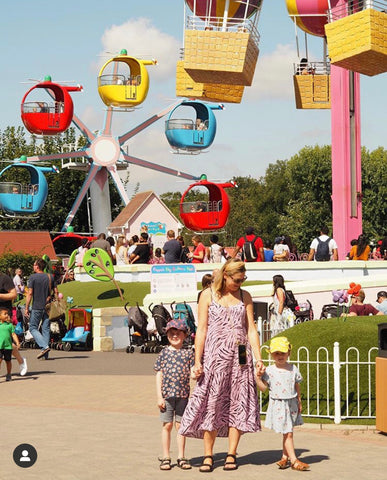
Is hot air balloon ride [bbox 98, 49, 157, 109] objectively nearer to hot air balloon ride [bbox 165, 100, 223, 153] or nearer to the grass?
hot air balloon ride [bbox 165, 100, 223, 153]

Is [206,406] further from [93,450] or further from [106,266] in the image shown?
[106,266]

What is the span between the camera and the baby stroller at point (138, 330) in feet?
72.7

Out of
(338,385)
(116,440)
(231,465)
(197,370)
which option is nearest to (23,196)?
(338,385)

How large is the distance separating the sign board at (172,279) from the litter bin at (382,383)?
527 inches

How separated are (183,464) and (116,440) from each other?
1.58 m

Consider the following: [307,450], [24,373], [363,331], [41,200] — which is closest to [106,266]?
[24,373]

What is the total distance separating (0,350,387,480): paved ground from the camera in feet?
28.6

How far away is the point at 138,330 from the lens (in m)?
22.4

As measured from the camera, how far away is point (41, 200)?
51812 millimetres

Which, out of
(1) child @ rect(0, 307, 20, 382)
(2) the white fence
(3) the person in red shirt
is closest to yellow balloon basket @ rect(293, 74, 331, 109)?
(3) the person in red shirt

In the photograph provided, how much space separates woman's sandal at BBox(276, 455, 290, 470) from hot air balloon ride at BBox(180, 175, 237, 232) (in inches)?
1326

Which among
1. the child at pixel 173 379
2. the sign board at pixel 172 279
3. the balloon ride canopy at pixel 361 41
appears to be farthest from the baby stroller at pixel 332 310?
the child at pixel 173 379

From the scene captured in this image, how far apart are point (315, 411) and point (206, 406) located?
11.7ft

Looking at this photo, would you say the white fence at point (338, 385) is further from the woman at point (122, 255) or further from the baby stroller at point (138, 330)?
the woman at point (122, 255)
